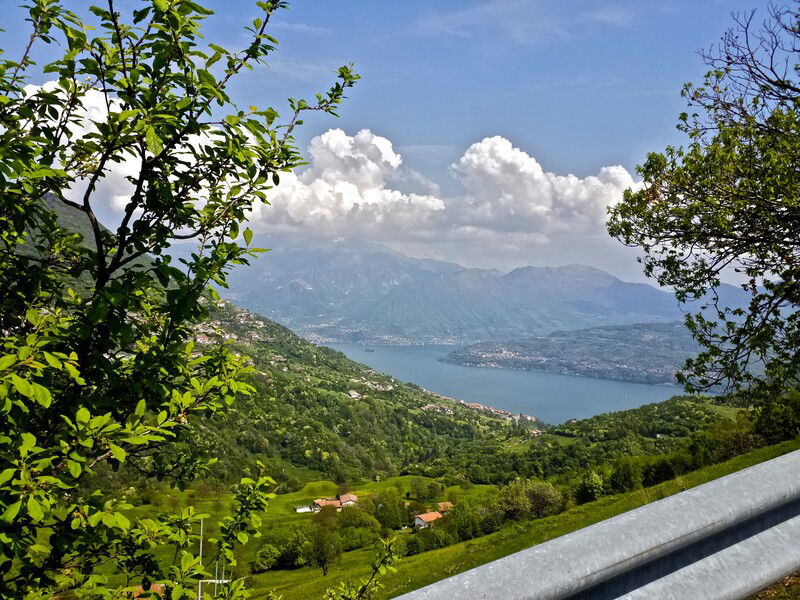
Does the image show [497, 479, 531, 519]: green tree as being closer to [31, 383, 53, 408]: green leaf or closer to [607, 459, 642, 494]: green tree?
[607, 459, 642, 494]: green tree

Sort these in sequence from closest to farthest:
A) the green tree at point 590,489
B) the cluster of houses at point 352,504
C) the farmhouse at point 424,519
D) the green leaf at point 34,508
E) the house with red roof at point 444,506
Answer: the green leaf at point 34,508 → the green tree at point 590,489 → the farmhouse at point 424,519 → the cluster of houses at point 352,504 → the house with red roof at point 444,506

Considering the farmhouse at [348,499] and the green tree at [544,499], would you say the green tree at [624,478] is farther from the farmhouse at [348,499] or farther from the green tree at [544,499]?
the farmhouse at [348,499]

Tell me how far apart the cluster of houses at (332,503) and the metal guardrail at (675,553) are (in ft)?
339

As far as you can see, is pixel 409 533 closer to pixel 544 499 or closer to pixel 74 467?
pixel 544 499

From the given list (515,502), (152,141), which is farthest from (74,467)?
(515,502)

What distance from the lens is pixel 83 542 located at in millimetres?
3297

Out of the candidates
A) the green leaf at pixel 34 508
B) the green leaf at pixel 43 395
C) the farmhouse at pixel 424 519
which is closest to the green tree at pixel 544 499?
the farmhouse at pixel 424 519

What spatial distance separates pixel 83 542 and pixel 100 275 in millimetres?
1855

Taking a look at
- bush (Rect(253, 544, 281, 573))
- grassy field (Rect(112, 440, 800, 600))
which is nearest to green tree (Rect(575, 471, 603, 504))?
grassy field (Rect(112, 440, 800, 600))

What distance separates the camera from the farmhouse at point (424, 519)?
3216 inches

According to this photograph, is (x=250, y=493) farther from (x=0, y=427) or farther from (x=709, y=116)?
(x=709, y=116)

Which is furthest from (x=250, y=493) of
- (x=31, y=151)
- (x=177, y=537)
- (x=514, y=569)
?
(x=514, y=569)

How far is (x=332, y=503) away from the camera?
102500mm

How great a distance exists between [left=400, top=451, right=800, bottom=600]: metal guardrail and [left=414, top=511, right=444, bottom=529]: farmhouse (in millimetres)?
85704
